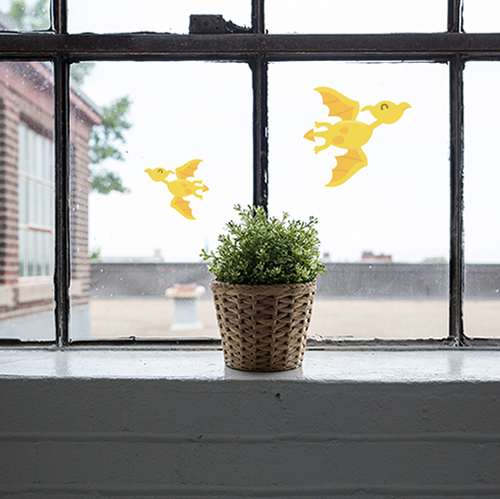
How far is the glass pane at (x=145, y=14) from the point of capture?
1311 millimetres

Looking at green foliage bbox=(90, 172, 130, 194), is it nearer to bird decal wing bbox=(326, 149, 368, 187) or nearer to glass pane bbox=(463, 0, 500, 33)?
bird decal wing bbox=(326, 149, 368, 187)

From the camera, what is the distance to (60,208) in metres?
1.31

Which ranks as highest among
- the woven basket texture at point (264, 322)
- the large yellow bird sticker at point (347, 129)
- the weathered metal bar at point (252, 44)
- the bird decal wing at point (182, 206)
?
the weathered metal bar at point (252, 44)

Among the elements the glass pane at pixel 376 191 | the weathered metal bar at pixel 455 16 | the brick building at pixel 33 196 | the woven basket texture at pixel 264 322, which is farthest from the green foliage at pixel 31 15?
the weathered metal bar at pixel 455 16

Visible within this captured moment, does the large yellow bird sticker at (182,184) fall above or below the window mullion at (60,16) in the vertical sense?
below

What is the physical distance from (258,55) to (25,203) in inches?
32.5

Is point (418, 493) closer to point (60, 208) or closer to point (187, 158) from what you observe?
point (187, 158)

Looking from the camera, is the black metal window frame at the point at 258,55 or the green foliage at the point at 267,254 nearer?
the green foliage at the point at 267,254

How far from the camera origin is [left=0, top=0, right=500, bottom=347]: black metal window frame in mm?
1271

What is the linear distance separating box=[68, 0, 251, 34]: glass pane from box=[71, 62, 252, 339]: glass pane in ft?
0.35

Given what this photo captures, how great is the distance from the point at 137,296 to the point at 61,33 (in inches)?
31.5

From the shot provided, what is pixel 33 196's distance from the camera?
137 centimetres

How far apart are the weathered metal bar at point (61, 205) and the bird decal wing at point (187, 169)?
13.1 inches

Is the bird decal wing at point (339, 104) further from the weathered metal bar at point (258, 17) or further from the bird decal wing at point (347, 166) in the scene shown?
the weathered metal bar at point (258, 17)
